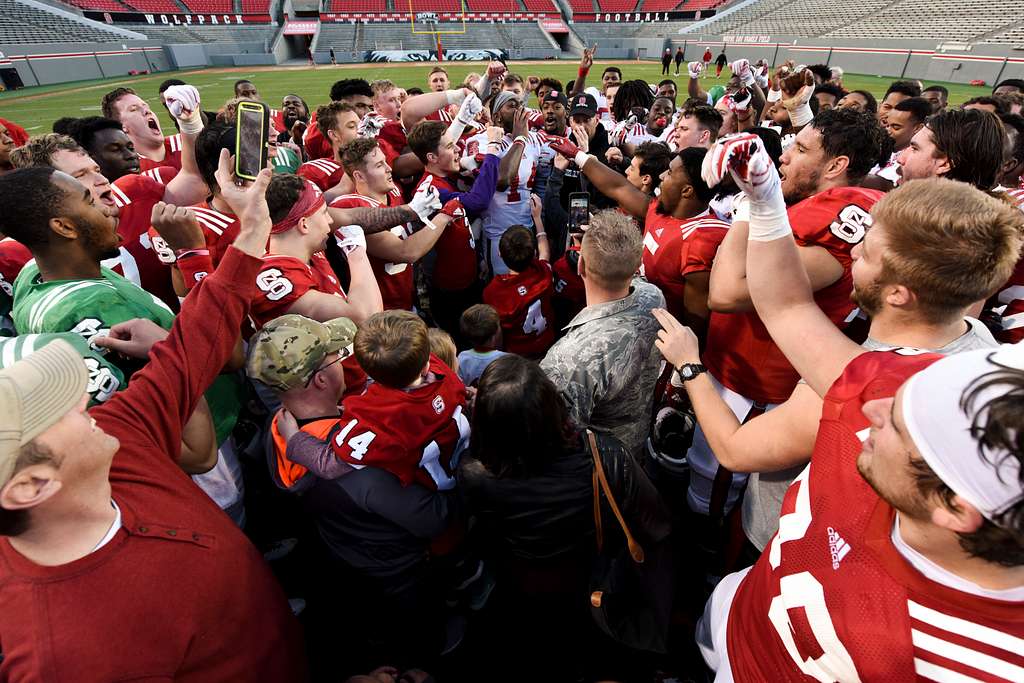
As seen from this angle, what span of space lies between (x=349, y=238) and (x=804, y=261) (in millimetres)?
2496

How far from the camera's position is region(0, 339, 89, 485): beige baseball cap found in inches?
40.1

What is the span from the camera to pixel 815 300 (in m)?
2.26

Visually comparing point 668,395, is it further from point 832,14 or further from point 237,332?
point 832,14

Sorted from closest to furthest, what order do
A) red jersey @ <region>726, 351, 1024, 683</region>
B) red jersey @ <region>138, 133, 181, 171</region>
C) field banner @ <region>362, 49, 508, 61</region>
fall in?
red jersey @ <region>726, 351, 1024, 683</region> → red jersey @ <region>138, 133, 181, 171</region> → field banner @ <region>362, 49, 508, 61</region>

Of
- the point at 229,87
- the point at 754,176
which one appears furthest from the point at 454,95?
the point at 229,87

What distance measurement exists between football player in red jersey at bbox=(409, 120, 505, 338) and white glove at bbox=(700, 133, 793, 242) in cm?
289

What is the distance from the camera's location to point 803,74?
4.40 metres

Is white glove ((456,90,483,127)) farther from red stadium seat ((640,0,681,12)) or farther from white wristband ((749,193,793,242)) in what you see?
red stadium seat ((640,0,681,12))

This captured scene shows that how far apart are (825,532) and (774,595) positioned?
0.83 feet

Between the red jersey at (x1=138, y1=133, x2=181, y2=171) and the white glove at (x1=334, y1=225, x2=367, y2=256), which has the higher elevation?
the red jersey at (x1=138, y1=133, x2=181, y2=171)

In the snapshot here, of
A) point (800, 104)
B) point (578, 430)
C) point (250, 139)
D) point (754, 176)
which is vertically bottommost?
point (578, 430)

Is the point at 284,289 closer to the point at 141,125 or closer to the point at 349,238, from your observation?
the point at 349,238

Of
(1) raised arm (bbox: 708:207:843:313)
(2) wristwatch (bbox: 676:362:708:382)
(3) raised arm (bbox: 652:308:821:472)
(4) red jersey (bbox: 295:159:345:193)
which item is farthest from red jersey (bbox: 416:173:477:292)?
(3) raised arm (bbox: 652:308:821:472)

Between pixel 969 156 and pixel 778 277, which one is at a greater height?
pixel 969 156
